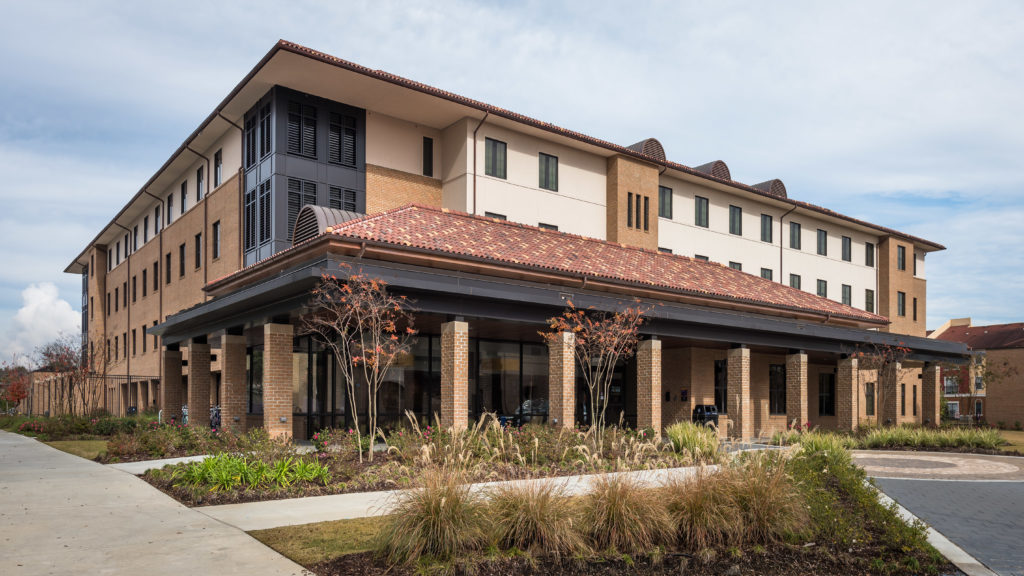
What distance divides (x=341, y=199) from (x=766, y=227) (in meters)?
27.1

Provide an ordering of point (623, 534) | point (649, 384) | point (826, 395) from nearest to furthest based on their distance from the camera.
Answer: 1. point (623, 534)
2. point (649, 384)
3. point (826, 395)

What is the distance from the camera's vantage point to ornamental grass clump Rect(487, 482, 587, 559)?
27.7ft

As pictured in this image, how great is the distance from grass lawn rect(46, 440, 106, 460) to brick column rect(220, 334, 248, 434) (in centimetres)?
357

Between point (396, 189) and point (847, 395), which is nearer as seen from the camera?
point (396, 189)

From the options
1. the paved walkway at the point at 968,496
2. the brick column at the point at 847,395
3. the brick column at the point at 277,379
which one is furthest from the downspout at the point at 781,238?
the brick column at the point at 277,379

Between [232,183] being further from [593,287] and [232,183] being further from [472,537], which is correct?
[472,537]

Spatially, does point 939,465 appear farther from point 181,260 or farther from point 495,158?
point 181,260

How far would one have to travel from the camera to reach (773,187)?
4741cm

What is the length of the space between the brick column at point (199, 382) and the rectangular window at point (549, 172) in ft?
52.1

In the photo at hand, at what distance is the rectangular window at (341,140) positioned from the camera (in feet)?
98.6

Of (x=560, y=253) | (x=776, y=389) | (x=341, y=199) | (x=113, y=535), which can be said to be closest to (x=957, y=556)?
(x=113, y=535)

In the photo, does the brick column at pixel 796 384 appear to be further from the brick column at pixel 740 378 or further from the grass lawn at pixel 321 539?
the grass lawn at pixel 321 539

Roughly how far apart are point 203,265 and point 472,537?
32308mm

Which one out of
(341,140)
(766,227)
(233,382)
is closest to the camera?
(233,382)
